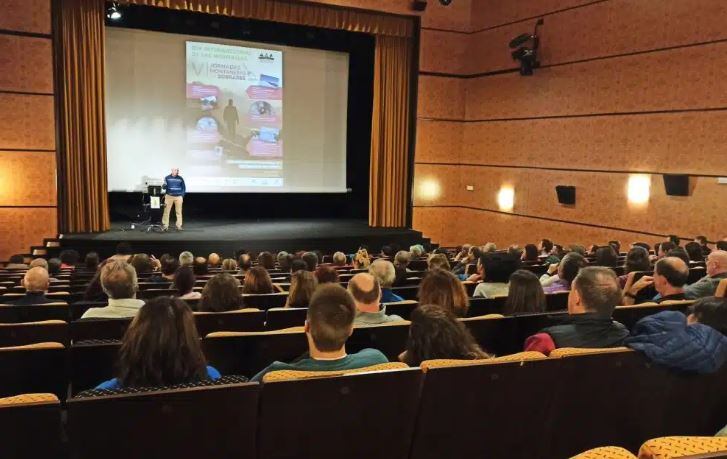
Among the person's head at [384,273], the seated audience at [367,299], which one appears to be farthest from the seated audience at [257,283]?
the seated audience at [367,299]

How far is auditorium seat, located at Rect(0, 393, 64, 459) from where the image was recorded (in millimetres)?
1734

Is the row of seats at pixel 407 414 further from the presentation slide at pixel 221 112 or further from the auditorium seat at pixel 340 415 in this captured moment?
the presentation slide at pixel 221 112

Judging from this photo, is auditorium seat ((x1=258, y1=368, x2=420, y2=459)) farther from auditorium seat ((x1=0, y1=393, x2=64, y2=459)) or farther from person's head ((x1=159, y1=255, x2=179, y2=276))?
person's head ((x1=159, y1=255, x2=179, y2=276))

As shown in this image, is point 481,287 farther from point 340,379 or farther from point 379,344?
point 340,379

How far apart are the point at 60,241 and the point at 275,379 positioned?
31.2ft

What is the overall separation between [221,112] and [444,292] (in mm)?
10000

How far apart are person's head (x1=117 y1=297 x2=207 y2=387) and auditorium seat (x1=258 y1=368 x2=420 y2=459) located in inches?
15.5

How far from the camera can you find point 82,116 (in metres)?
11.0

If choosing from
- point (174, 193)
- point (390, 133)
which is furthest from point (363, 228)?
point (174, 193)

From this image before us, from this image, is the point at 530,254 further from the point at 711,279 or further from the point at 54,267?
the point at 54,267

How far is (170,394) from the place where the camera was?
1.81 meters

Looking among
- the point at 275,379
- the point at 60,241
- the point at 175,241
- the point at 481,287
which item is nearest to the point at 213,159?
the point at 175,241

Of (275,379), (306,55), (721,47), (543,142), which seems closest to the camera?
(275,379)

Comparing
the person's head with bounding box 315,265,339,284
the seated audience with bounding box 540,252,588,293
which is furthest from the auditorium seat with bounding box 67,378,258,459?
the seated audience with bounding box 540,252,588,293
